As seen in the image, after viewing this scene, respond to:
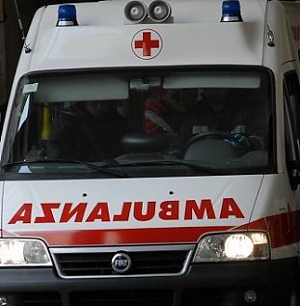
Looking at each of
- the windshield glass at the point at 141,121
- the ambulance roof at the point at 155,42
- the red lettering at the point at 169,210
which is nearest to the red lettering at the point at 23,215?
the windshield glass at the point at 141,121

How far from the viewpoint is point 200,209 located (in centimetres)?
508

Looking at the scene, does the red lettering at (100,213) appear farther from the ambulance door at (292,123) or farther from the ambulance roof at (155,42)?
the ambulance door at (292,123)

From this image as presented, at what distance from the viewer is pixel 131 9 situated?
19.3ft

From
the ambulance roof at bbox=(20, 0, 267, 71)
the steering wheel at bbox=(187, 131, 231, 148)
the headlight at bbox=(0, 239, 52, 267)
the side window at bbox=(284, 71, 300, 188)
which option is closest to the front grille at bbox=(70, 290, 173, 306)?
the headlight at bbox=(0, 239, 52, 267)

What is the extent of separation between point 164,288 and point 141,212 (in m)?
0.44

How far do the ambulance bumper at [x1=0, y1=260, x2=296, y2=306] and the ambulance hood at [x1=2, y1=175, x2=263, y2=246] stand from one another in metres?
0.20

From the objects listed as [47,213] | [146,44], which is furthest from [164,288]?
[146,44]

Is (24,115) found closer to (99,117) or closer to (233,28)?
(99,117)

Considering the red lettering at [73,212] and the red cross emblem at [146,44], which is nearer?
the red lettering at [73,212]

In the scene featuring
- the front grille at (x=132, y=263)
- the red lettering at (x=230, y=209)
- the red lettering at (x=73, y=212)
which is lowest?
the front grille at (x=132, y=263)

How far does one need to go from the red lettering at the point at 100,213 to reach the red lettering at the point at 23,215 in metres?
0.35

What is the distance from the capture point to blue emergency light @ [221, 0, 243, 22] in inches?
227

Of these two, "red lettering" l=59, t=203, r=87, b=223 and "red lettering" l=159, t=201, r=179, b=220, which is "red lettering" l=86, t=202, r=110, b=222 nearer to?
"red lettering" l=59, t=203, r=87, b=223

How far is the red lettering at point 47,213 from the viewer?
5.11m
